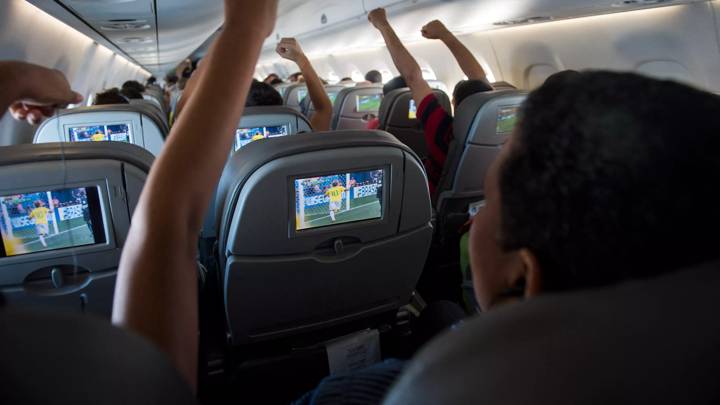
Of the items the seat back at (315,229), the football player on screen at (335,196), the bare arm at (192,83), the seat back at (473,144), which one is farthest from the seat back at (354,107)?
the football player on screen at (335,196)

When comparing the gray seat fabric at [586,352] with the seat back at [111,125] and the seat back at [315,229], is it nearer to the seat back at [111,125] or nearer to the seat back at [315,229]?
the seat back at [315,229]

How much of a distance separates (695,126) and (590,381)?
0.26m

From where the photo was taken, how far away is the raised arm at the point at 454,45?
359 centimetres

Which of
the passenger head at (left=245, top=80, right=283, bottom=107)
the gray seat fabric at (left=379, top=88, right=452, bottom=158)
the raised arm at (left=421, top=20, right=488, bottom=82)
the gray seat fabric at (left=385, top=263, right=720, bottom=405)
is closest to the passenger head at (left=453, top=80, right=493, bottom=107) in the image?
the raised arm at (left=421, top=20, right=488, bottom=82)

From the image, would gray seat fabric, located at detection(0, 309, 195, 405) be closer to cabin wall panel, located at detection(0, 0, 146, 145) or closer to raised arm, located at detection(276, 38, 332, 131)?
cabin wall panel, located at detection(0, 0, 146, 145)

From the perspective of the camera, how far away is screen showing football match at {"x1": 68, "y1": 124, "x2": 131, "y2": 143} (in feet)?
10.9

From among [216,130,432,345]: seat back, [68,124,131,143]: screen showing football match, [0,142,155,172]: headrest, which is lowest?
[216,130,432,345]: seat back

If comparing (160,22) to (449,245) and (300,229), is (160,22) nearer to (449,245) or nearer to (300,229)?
(449,245)

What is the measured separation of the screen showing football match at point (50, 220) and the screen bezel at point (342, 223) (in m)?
0.61

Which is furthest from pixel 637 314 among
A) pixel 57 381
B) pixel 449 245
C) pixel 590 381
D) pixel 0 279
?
pixel 449 245

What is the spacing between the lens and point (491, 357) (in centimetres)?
37

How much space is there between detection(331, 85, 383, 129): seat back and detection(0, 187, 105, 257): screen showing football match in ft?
17.4

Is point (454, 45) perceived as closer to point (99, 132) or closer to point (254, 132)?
point (254, 132)

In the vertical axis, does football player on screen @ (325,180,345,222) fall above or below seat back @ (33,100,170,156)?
below
